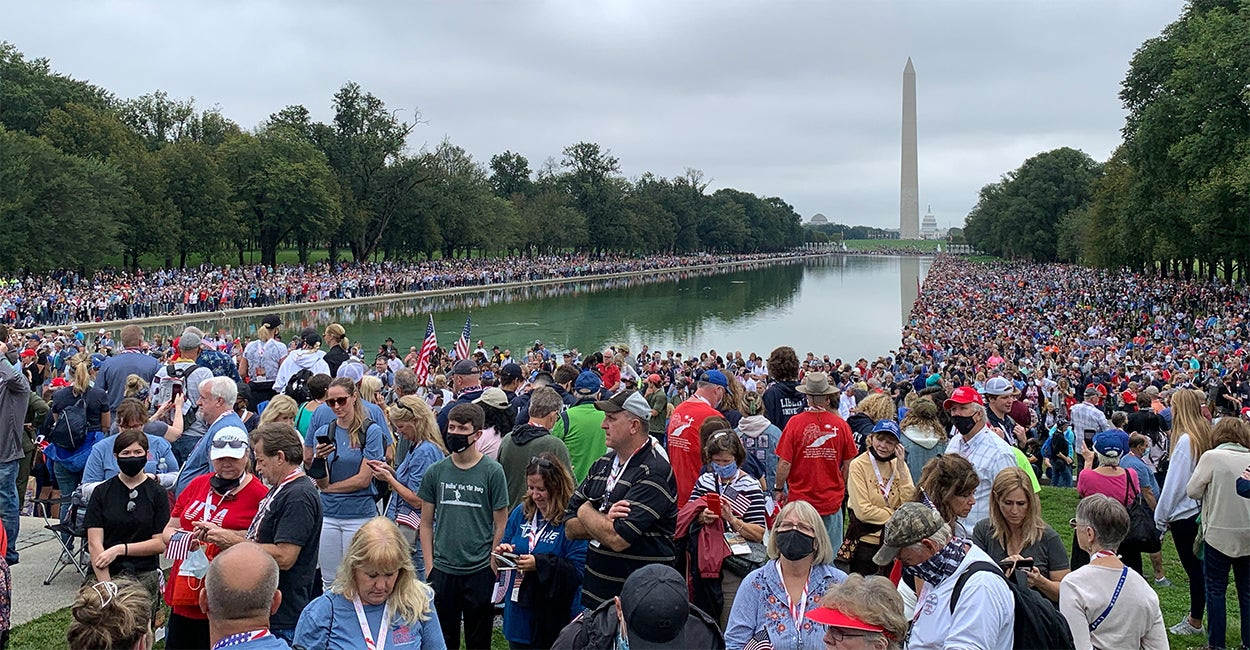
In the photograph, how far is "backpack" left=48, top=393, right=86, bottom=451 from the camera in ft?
25.0

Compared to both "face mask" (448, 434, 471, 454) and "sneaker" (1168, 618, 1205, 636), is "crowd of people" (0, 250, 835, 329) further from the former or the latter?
"sneaker" (1168, 618, 1205, 636)

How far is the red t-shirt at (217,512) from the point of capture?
4.49 meters

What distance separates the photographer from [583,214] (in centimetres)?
10656

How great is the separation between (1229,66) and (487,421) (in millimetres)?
32319

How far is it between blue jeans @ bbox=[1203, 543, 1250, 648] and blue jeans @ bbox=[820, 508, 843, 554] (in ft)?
7.40

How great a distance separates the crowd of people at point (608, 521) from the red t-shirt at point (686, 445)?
0.01m

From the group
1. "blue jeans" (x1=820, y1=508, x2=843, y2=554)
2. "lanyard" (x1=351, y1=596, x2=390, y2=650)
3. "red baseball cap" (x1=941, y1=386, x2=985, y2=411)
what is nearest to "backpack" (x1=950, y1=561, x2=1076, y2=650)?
"lanyard" (x1=351, y1=596, x2=390, y2=650)

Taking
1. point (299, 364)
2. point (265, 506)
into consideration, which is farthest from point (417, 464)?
point (299, 364)

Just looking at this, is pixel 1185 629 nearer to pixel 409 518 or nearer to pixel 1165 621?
pixel 1165 621

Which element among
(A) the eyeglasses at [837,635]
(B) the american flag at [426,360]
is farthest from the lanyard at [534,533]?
(B) the american flag at [426,360]

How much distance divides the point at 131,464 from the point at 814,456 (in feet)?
13.1

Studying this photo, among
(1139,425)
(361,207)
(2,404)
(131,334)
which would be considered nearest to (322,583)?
(2,404)

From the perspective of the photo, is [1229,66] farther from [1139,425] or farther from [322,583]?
[322,583]

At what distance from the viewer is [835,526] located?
632 cm
